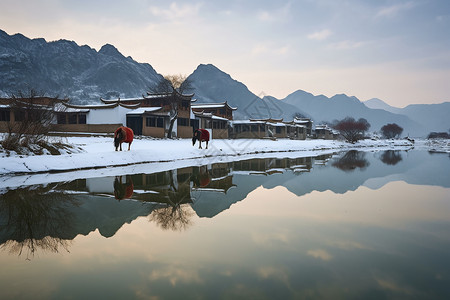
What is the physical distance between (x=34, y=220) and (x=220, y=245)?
13.5 feet

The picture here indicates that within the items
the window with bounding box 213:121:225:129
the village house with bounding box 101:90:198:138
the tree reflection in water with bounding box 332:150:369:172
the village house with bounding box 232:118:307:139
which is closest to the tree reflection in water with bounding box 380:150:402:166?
the tree reflection in water with bounding box 332:150:369:172

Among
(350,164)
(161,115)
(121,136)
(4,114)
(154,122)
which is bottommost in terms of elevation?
(350,164)

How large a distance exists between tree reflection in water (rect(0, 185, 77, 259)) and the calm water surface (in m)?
0.02

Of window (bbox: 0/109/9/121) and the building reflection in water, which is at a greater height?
window (bbox: 0/109/9/121)

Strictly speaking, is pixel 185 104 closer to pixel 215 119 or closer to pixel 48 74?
pixel 215 119

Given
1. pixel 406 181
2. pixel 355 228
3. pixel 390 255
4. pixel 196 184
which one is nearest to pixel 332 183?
pixel 406 181

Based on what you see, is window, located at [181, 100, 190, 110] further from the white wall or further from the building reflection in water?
the building reflection in water

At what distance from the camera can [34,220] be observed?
240 inches

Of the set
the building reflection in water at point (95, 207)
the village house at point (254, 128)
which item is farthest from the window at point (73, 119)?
the building reflection in water at point (95, 207)

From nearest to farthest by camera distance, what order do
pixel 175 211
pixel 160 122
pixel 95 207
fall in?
pixel 175 211, pixel 95 207, pixel 160 122

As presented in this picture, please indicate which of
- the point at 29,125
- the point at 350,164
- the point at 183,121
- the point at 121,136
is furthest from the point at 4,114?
the point at 350,164

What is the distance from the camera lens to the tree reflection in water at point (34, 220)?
4.83 metres

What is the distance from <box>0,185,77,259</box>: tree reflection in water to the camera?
15.9 ft

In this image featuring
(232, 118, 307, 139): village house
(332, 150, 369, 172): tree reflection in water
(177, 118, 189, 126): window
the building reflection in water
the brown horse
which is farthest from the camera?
(232, 118, 307, 139): village house
